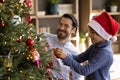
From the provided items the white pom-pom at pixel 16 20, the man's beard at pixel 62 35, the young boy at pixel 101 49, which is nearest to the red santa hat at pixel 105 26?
the young boy at pixel 101 49

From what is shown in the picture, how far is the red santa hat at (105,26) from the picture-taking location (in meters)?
2.08

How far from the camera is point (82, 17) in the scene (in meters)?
3.99

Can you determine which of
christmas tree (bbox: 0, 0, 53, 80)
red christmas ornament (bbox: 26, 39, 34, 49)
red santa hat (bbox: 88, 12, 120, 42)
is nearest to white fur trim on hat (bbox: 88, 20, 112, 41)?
red santa hat (bbox: 88, 12, 120, 42)

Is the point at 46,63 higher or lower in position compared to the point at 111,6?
lower

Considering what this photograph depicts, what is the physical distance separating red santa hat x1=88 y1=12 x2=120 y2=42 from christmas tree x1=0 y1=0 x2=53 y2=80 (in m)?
0.61

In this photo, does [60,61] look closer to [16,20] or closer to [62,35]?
[62,35]

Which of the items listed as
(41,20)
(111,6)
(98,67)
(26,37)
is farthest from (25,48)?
(111,6)

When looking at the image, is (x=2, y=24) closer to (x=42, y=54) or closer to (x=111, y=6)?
(x=42, y=54)

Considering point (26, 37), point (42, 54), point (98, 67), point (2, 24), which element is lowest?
point (98, 67)

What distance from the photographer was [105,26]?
6.93ft

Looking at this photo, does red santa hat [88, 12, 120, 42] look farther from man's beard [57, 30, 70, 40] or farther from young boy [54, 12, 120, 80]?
man's beard [57, 30, 70, 40]

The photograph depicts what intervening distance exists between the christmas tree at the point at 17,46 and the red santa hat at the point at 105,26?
61 centimetres

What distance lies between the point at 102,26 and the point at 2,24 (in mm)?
927

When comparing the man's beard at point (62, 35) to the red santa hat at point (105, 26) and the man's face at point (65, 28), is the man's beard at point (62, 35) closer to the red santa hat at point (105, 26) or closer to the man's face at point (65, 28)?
the man's face at point (65, 28)
